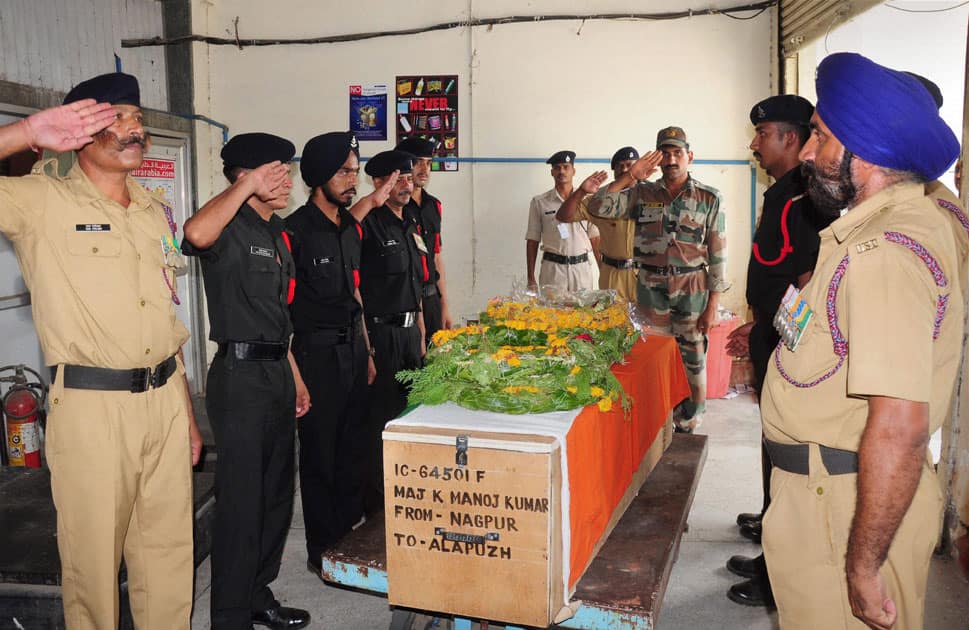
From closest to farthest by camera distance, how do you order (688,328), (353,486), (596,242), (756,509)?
(353,486), (756,509), (688,328), (596,242)

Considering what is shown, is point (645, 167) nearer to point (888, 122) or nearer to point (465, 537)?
point (888, 122)

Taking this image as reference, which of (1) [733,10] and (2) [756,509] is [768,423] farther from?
(1) [733,10]

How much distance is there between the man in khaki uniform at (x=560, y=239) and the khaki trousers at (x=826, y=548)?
4.89 meters

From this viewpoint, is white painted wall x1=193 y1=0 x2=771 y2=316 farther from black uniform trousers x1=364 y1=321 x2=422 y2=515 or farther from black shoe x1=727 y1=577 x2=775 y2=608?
black shoe x1=727 y1=577 x2=775 y2=608

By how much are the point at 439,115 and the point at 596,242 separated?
2.09 m

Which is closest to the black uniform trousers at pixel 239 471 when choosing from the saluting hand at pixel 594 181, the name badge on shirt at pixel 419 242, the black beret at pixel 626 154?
the name badge on shirt at pixel 419 242

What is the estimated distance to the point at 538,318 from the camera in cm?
311

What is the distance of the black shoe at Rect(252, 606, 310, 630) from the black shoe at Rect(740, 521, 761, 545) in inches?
93.2

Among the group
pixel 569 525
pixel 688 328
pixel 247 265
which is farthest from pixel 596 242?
pixel 569 525

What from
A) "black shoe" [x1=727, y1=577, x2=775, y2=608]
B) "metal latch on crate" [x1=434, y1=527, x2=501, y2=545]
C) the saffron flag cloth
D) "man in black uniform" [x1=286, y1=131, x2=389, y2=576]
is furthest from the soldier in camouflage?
"metal latch on crate" [x1=434, y1=527, x2=501, y2=545]

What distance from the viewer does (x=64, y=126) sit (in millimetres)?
2160

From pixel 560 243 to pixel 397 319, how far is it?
2682mm

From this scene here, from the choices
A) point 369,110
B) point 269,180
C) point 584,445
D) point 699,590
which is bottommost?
point 699,590

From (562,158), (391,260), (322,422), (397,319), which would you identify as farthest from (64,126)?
(562,158)
